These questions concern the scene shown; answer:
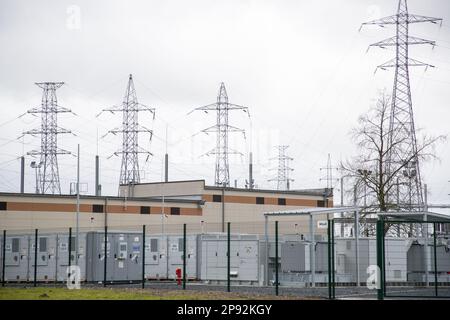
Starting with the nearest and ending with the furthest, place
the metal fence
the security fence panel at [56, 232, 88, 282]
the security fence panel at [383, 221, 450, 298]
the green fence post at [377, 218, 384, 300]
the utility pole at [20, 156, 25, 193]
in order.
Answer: the green fence post at [377, 218, 384, 300], the metal fence, the security fence panel at [383, 221, 450, 298], the security fence panel at [56, 232, 88, 282], the utility pole at [20, 156, 25, 193]

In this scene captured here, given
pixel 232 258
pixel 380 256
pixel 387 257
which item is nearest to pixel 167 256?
pixel 232 258

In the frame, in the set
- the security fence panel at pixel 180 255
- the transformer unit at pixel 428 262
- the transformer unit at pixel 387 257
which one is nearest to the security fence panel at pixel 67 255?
the security fence panel at pixel 180 255

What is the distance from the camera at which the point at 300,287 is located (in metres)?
28.7

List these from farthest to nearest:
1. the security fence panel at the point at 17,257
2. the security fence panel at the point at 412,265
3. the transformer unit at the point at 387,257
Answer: the security fence panel at the point at 17,257, the transformer unit at the point at 387,257, the security fence panel at the point at 412,265

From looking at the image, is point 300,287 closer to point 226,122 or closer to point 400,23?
point 400,23

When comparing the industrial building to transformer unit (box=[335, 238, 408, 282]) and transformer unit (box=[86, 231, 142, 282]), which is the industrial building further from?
transformer unit (box=[335, 238, 408, 282])

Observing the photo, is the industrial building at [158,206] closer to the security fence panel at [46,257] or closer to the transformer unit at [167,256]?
the transformer unit at [167,256]

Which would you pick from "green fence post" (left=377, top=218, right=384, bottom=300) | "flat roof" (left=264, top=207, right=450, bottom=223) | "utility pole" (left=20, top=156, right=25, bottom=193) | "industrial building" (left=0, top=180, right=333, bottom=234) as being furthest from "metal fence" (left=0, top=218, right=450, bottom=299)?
"utility pole" (left=20, top=156, right=25, bottom=193)

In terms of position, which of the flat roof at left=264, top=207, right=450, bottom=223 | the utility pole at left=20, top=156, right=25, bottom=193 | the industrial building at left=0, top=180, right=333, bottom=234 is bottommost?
the flat roof at left=264, top=207, right=450, bottom=223

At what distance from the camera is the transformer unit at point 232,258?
29.7 meters

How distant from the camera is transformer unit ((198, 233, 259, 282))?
97.6 feet

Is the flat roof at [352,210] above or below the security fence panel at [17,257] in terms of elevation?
above

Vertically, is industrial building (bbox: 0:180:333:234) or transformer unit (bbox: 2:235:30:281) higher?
industrial building (bbox: 0:180:333:234)

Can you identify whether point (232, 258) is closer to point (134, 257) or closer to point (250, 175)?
point (134, 257)
